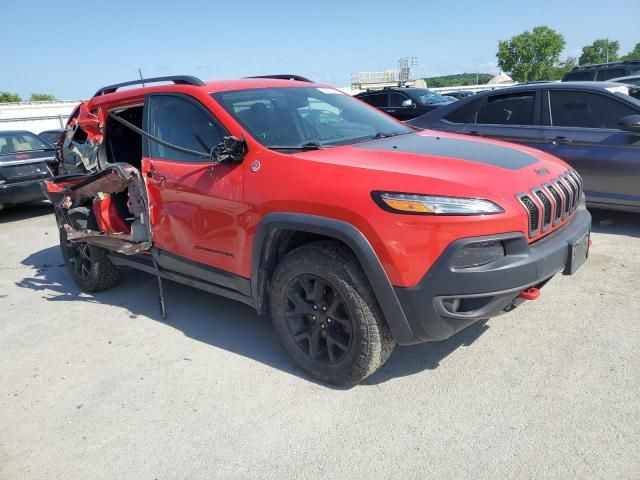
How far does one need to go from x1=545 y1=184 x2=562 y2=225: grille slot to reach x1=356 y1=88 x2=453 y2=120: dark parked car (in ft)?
31.9

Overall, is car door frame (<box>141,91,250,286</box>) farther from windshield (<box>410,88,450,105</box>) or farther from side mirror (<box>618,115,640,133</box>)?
windshield (<box>410,88,450,105</box>)

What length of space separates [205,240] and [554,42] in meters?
91.6

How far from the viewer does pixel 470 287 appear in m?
2.51

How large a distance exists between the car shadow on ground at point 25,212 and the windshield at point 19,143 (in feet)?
3.37

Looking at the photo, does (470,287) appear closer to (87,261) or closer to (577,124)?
(87,261)

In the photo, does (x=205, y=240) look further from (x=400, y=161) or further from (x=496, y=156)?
(x=496, y=156)

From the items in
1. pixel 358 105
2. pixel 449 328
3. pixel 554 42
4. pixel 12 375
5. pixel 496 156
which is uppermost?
pixel 554 42

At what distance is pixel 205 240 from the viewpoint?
353 cm

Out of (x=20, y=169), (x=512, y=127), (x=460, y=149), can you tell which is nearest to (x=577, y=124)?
(x=512, y=127)

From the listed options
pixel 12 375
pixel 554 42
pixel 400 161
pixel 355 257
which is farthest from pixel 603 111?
pixel 554 42

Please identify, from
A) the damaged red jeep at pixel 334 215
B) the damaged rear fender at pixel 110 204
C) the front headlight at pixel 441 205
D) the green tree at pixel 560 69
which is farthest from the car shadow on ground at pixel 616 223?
the green tree at pixel 560 69

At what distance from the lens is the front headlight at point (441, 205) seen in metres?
2.51

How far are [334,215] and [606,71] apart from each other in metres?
12.0

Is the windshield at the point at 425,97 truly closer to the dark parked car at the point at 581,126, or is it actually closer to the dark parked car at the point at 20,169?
the dark parked car at the point at 581,126
